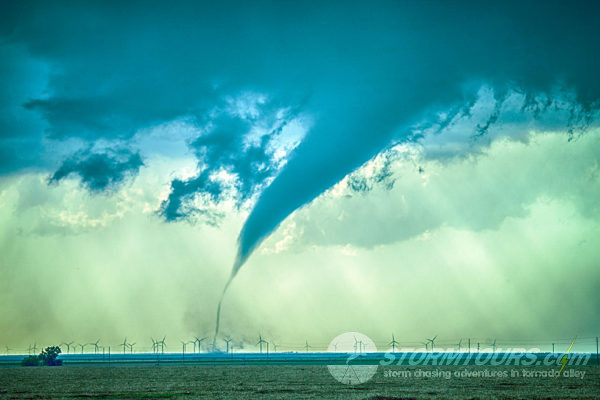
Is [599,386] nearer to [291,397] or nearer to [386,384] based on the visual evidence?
[386,384]

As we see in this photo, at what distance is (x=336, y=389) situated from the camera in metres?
64.2

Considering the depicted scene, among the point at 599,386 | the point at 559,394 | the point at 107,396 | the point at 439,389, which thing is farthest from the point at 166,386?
the point at 599,386

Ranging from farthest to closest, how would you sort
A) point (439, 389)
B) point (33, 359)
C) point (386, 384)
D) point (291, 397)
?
point (33, 359) < point (386, 384) < point (439, 389) < point (291, 397)

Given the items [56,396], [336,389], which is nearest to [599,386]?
[336,389]

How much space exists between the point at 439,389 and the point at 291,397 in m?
18.6

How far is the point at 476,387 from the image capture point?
66562mm

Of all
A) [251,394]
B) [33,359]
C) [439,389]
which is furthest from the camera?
[33,359]

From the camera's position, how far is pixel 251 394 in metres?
59.4

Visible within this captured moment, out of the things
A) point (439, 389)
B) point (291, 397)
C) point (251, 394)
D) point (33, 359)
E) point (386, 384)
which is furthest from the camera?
point (33, 359)

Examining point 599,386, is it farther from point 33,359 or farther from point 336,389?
point 33,359

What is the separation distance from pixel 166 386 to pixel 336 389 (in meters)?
23.5

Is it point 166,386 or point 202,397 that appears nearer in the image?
point 202,397

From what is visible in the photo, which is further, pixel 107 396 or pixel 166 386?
pixel 166 386

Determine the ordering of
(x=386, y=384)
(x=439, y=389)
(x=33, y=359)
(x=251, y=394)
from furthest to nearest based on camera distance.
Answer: (x=33, y=359) → (x=386, y=384) → (x=439, y=389) → (x=251, y=394)
